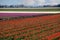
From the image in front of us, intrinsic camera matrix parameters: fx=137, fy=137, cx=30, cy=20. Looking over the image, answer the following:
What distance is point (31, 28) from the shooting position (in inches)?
55.3

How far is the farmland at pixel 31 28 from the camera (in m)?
1.30

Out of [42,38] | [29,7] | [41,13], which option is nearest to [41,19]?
[41,13]

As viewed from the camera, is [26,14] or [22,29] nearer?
[22,29]

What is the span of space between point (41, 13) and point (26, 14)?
6.7 inches

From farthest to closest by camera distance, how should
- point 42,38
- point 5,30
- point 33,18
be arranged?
1. point 33,18
2. point 5,30
3. point 42,38

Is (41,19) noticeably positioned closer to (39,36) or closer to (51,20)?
(51,20)

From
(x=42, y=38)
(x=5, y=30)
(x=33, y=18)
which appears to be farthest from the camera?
(x=33, y=18)

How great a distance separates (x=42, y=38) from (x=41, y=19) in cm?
31

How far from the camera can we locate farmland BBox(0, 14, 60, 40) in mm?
1296

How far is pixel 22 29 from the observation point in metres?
1.41

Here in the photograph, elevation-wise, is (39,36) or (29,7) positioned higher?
(29,7)

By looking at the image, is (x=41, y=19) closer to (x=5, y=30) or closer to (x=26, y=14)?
(x=26, y=14)

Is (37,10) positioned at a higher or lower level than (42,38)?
higher

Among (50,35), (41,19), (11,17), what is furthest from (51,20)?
(11,17)
